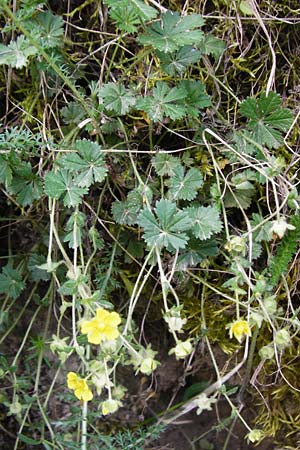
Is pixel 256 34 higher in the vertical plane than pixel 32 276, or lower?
higher

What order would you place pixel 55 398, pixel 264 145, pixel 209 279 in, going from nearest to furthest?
pixel 264 145
pixel 209 279
pixel 55 398

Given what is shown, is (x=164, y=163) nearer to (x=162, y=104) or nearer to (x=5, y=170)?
(x=162, y=104)

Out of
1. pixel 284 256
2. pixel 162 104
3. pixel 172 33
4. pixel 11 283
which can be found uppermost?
pixel 172 33

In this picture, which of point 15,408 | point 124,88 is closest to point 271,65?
point 124,88

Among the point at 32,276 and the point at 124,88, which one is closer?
the point at 124,88

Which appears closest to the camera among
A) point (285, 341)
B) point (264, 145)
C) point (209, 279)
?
point (285, 341)

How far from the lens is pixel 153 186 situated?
1047mm

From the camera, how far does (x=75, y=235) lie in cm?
94

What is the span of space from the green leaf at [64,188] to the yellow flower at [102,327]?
0.74 ft

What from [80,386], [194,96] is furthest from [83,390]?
[194,96]

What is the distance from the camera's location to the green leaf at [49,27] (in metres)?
1.00

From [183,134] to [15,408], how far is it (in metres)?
0.60

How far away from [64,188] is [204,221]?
0.24 metres

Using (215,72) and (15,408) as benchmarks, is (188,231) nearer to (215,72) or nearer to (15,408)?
(215,72)
